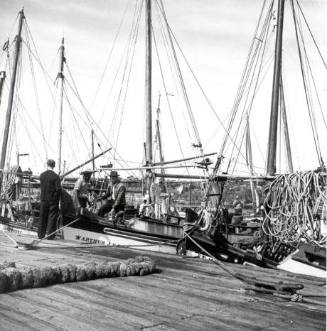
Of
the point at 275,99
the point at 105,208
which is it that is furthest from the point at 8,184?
the point at 275,99

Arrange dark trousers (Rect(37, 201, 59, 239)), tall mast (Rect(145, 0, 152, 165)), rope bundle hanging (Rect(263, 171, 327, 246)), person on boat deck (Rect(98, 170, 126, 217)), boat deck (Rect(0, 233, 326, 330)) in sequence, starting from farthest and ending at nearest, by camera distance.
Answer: tall mast (Rect(145, 0, 152, 165)) < person on boat deck (Rect(98, 170, 126, 217)) < dark trousers (Rect(37, 201, 59, 239)) < rope bundle hanging (Rect(263, 171, 327, 246)) < boat deck (Rect(0, 233, 326, 330))

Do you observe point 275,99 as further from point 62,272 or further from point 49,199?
point 62,272

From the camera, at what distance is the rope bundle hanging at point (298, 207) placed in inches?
320

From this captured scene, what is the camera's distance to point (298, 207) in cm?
833

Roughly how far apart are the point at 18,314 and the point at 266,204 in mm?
6833

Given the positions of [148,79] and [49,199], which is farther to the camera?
[148,79]

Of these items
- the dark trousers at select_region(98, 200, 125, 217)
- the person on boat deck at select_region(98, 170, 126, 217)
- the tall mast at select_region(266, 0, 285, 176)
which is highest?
the tall mast at select_region(266, 0, 285, 176)

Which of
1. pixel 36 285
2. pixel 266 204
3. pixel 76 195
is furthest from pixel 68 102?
pixel 36 285

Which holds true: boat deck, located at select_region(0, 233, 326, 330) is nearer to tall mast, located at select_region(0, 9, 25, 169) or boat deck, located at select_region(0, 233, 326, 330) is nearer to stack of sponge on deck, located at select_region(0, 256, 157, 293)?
stack of sponge on deck, located at select_region(0, 256, 157, 293)

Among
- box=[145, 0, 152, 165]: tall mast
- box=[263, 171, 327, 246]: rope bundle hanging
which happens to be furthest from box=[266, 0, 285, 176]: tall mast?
box=[145, 0, 152, 165]: tall mast

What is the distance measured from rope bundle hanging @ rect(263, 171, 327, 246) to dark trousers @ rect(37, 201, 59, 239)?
4.75 metres

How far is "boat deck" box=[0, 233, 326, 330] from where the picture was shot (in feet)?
10.5

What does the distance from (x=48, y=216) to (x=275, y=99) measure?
7.92 metres

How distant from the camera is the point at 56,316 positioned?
3.27m
